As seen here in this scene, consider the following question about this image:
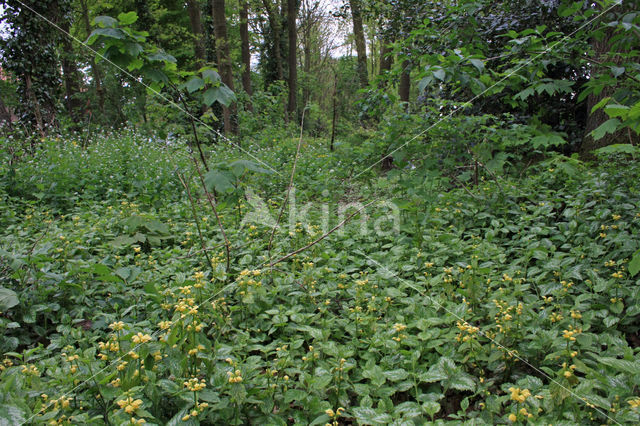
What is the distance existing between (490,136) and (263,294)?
264 centimetres

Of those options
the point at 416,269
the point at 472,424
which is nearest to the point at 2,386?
the point at 472,424

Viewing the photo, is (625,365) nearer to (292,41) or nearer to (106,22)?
(106,22)

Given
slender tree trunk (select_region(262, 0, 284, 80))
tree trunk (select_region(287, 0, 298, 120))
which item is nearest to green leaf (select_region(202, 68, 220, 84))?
tree trunk (select_region(287, 0, 298, 120))

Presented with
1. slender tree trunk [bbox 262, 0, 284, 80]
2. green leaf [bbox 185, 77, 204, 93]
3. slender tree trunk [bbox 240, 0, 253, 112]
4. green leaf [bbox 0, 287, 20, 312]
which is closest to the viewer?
green leaf [bbox 0, 287, 20, 312]

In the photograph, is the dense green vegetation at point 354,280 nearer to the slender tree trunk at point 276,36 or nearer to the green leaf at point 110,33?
the green leaf at point 110,33

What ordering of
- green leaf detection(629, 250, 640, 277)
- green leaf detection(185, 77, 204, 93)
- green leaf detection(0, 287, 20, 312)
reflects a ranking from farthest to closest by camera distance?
green leaf detection(185, 77, 204, 93)
green leaf detection(0, 287, 20, 312)
green leaf detection(629, 250, 640, 277)

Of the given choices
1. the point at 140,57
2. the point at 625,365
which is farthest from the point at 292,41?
the point at 625,365

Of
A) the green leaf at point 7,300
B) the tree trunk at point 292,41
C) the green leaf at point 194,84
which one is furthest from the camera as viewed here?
the tree trunk at point 292,41

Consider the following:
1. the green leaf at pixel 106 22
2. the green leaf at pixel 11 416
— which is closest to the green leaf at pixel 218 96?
the green leaf at pixel 106 22

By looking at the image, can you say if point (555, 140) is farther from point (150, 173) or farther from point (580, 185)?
point (150, 173)

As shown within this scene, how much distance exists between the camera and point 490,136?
3.46 meters

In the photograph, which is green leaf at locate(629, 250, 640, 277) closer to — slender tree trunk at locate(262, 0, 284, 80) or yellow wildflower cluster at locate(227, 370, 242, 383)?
yellow wildflower cluster at locate(227, 370, 242, 383)

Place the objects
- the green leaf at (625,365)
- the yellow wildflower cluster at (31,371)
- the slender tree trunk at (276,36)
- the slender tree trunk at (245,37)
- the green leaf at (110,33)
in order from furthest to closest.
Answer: the slender tree trunk at (276,36)
the slender tree trunk at (245,37)
the green leaf at (110,33)
the yellow wildflower cluster at (31,371)
the green leaf at (625,365)

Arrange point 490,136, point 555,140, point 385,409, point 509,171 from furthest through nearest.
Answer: point 509,171 < point 490,136 < point 555,140 < point 385,409
